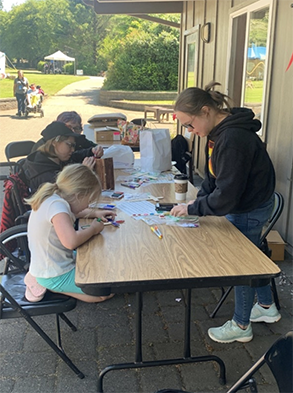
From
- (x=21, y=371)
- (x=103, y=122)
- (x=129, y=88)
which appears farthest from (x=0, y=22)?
(x=21, y=371)

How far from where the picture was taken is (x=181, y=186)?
2850 millimetres

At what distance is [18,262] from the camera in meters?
2.68

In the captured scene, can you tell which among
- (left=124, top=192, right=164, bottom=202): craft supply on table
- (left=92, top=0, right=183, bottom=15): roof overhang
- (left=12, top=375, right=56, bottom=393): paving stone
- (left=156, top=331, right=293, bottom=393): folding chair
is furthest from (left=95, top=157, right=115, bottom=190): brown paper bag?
(left=92, top=0, right=183, bottom=15): roof overhang

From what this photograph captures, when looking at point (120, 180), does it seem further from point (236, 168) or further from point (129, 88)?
point (129, 88)

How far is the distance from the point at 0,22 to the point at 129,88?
46.7 m

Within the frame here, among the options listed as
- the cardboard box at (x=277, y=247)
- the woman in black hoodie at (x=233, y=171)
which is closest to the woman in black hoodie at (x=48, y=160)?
the woman in black hoodie at (x=233, y=171)

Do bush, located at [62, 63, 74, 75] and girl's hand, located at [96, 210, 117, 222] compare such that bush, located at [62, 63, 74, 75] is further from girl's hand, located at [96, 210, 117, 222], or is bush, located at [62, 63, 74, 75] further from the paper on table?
girl's hand, located at [96, 210, 117, 222]

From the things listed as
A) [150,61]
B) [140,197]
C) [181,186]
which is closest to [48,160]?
[140,197]

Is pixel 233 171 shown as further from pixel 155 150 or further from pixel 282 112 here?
pixel 282 112

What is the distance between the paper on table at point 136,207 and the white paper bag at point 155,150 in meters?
0.96

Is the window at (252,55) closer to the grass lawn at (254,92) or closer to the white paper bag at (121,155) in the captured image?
the grass lawn at (254,92)

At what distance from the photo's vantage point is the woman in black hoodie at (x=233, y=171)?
211cm

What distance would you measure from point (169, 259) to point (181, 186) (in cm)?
99

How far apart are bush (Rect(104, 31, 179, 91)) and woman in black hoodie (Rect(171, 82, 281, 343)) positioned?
701 inches
